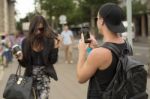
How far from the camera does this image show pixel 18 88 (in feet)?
21.8

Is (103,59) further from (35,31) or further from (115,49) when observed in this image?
(35,31)

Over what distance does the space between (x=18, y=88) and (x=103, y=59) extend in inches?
108

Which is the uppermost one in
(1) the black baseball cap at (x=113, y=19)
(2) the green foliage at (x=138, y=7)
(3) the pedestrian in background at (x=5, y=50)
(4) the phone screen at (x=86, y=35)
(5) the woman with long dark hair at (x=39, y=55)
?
(2) the green foliage at (x=138, y=7)

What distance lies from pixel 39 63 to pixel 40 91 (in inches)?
15.0

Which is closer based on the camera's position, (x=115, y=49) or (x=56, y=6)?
(x=115, y=49)

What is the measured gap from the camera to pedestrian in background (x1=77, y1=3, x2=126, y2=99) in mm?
4113

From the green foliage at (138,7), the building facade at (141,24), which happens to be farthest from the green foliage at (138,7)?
the building facade at (141,24)

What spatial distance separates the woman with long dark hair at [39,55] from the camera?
7.26 meters

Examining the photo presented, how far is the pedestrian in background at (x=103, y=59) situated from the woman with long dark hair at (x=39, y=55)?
119 inches

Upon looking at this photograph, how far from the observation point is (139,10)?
6225cm

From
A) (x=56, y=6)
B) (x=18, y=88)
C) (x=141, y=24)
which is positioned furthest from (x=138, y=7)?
(x=18, y=88)

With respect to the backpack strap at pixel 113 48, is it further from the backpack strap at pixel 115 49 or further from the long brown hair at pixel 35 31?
the long brown hair at pixel 35 31

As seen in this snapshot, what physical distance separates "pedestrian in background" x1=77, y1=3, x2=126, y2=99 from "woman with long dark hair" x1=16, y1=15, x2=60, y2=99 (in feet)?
9.93

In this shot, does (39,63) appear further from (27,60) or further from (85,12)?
(85,12)
